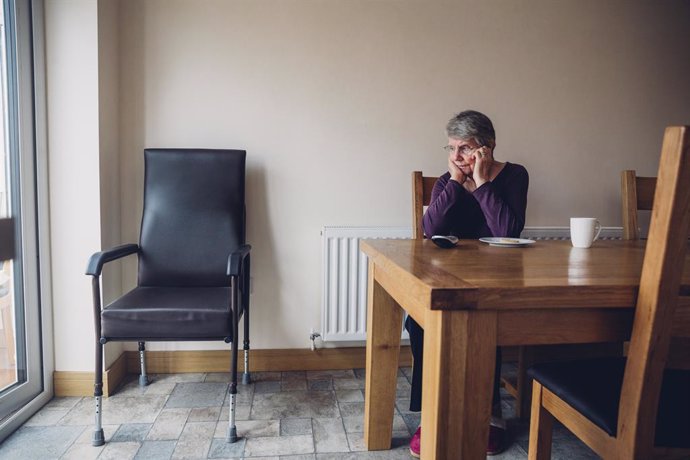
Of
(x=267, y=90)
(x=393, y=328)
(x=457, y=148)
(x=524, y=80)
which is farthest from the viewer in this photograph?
(x=524, y=80)

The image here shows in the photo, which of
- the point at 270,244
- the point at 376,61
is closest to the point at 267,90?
the point at 376,61

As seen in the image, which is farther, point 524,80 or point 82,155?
point 524,80

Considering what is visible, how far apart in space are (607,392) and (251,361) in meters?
1.68

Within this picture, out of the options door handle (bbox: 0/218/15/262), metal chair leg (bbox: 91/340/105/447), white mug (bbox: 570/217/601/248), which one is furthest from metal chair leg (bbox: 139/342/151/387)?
white mug (bbox: 570/217/601/248)

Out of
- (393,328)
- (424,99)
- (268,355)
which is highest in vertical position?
(424,99)

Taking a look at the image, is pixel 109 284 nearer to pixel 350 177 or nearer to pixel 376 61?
pixel 350 177

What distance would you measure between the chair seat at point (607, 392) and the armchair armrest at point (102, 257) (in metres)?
1.43

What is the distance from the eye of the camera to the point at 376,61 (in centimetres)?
225

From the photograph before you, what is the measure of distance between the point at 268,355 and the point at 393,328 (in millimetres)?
992

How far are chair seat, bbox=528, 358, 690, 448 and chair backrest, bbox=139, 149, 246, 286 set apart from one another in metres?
1.37

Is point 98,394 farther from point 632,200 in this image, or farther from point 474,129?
point 632,200

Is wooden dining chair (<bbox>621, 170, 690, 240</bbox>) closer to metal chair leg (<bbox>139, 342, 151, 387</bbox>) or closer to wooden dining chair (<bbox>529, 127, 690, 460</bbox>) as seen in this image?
wooden dining chair (<bbox>529, 127, 690, 460</bbox>)

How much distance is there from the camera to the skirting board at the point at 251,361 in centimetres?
220

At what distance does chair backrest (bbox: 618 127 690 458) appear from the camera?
0.75 m
